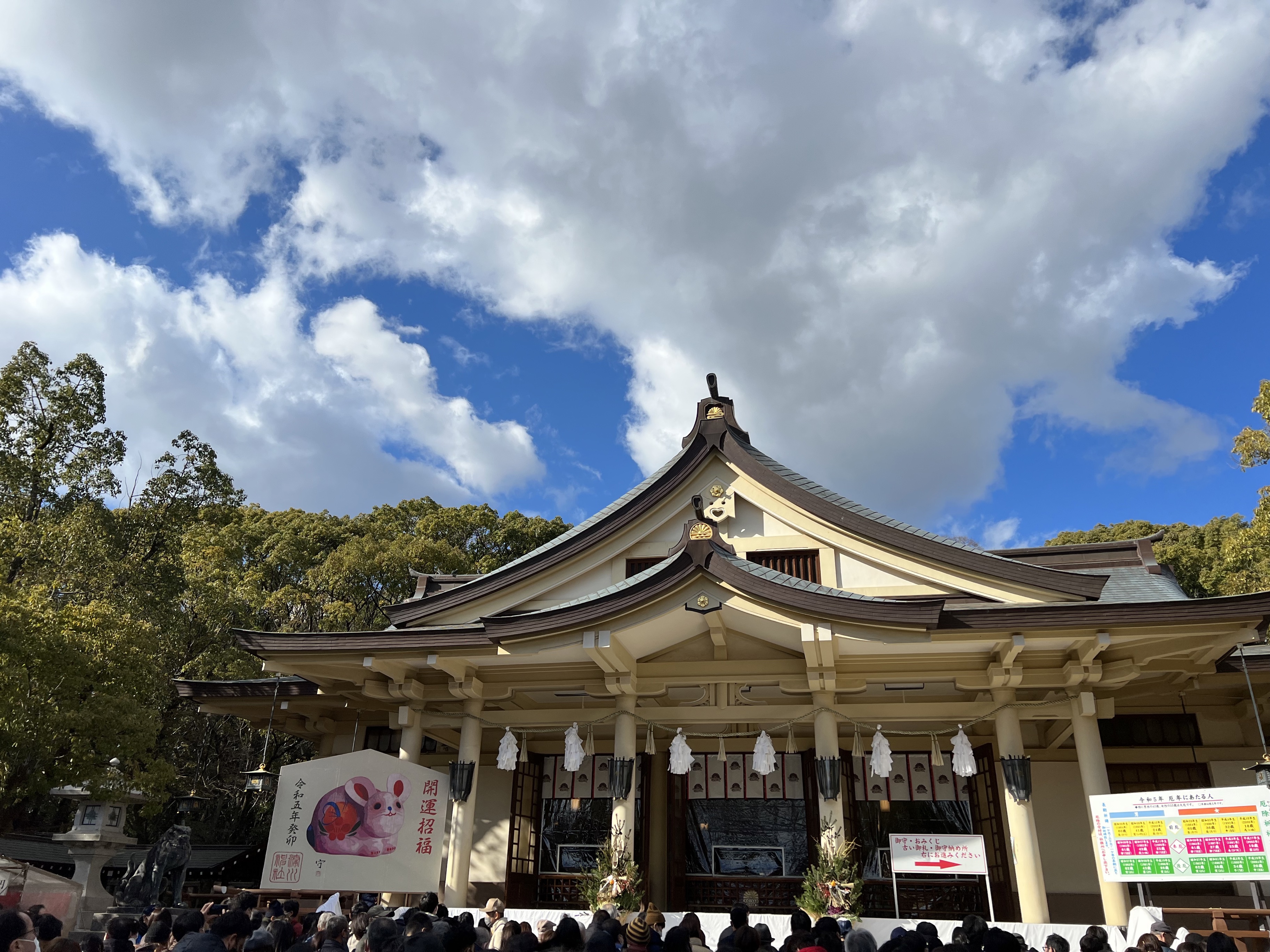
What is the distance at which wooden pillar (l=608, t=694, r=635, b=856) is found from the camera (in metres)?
11.8

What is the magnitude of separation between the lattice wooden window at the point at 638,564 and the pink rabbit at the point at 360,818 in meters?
4.84

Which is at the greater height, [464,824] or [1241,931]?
[464,824]

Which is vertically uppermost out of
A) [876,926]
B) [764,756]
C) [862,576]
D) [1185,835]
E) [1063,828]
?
[862,576]

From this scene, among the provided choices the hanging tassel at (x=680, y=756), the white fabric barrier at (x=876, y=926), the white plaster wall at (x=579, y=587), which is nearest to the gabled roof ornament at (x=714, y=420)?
the white plaster wall at (x=579, y=587)

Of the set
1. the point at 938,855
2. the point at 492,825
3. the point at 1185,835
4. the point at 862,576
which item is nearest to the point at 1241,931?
the point at 1185,835

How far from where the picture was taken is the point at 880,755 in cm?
1219

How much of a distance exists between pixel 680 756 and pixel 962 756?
13.5ft

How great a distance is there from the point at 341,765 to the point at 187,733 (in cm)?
1534

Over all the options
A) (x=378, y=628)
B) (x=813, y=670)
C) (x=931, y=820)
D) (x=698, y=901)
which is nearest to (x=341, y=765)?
(x=698, y=901)

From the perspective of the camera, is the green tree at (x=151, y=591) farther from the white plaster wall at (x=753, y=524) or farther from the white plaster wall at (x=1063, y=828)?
the white plaster wall at (x=1063, y=828)

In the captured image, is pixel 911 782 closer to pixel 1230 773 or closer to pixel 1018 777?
pixel 1018 777

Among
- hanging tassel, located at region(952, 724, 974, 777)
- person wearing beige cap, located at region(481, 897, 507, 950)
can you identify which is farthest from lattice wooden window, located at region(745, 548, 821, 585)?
person wearing beige cap, located at region(481, 897, 507, 950)

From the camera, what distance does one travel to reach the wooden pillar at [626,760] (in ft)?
38.5

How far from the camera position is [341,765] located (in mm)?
12484
